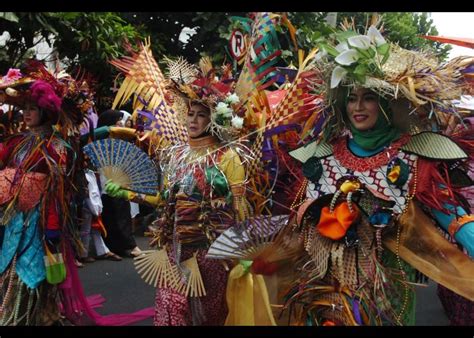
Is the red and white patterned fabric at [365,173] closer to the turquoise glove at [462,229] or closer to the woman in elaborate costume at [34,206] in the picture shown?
the turquoise glove at [462,229]

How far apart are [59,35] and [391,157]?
4712 millimetres

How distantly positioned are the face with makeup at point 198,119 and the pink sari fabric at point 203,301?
74cm

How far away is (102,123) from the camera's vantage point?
7.25 m

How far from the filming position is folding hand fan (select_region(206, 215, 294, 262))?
3.70m

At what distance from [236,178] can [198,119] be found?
44 cm

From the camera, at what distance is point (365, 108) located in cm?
344

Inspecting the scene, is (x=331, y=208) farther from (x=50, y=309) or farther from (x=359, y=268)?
(x=50, y=309)

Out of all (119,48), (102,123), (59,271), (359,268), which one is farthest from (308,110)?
(119,48)

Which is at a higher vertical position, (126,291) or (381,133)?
(381,133)

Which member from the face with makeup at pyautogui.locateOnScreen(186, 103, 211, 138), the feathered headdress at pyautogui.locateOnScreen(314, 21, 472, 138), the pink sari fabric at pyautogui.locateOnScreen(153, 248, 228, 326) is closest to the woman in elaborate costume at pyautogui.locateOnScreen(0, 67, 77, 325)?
the pink sari fabric at pyautogui.locateOnScreen(153, 248, 228, 326)

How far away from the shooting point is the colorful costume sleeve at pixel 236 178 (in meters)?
3.94

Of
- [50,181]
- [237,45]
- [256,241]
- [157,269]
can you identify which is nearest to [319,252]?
[256,241]

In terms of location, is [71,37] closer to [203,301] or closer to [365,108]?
[203,301]

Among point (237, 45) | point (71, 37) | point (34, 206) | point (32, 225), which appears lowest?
point (32, 225)
